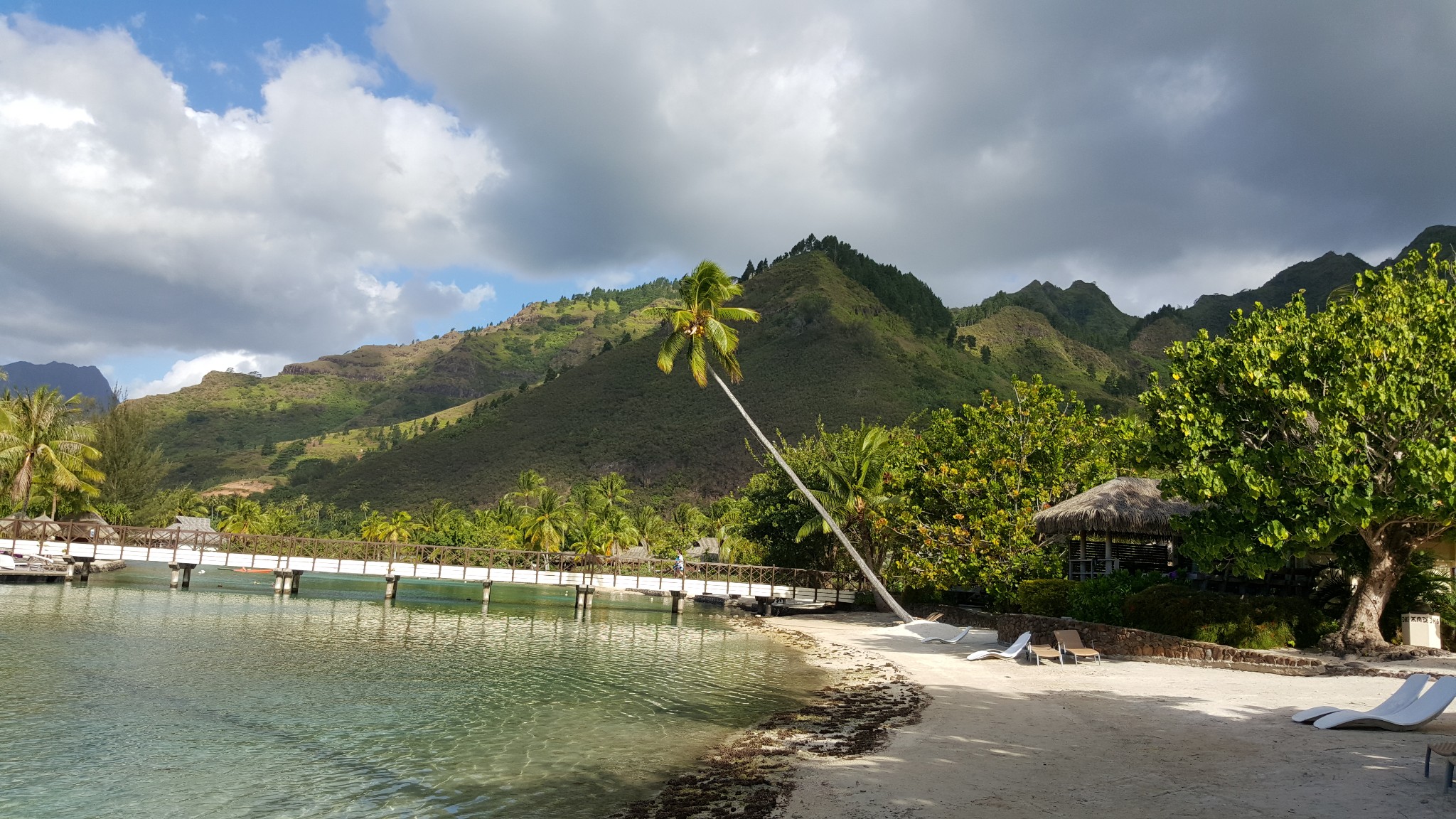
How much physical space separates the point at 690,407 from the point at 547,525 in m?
63.3

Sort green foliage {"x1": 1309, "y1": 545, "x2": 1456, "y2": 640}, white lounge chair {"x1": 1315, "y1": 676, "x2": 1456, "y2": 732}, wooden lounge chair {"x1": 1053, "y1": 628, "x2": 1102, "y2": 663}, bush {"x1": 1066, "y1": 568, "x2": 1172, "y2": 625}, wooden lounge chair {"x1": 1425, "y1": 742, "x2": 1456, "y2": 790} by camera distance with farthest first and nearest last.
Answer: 1. bush {"x1": 1066, "y1": 568, "x2": 1172, "y2": 625}
2. wooden lounge chair {"x1": 1053, "y1": 628, "x2": 1102, "y2": 663}
3. green foliage {"x1": 1309, "y1": 545, "x2": 1456, "y2": 640}
4. white lounge chair {"x1": 1315, "y1": 676, "x2": 1456, "y2": 732}
5. wooden lounge chair {"x1": 1425, "y1": 742, "x2": 1456, "y2": 790}

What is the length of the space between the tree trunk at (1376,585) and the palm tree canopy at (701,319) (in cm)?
1516

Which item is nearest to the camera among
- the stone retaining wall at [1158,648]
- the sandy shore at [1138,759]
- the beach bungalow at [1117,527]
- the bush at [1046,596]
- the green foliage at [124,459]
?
the sandy shore at [1138,759]

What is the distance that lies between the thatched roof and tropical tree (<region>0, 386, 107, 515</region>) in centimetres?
4518

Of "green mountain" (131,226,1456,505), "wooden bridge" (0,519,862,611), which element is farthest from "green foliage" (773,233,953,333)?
"wooden bridge" (0,519,862,611)

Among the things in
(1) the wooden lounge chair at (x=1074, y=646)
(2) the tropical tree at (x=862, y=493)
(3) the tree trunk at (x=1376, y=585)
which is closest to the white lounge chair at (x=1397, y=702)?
(3) the tree trunk at (x=1376, y=585)

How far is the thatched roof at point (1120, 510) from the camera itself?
2058 cm

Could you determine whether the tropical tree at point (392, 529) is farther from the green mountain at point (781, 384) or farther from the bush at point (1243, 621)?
the bush at point (1243, 621)

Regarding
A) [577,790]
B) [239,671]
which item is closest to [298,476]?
[239,671]

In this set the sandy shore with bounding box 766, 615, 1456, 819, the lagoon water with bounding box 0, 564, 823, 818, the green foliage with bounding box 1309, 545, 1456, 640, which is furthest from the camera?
the green foliage with bounding box 1309, 545, 1456, 640

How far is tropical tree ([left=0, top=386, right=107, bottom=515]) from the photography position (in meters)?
39.3

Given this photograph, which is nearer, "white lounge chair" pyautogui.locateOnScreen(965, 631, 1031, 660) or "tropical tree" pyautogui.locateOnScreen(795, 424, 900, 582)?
"white lounge chair" pyautogui.locateOnScreen(965, 631, 1031, 660)

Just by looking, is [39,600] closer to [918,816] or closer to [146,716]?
[146,716]

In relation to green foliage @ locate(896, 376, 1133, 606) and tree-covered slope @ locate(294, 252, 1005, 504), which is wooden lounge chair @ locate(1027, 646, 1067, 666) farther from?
tree-covered slope @ locate(294, 252, 1005, 504)
